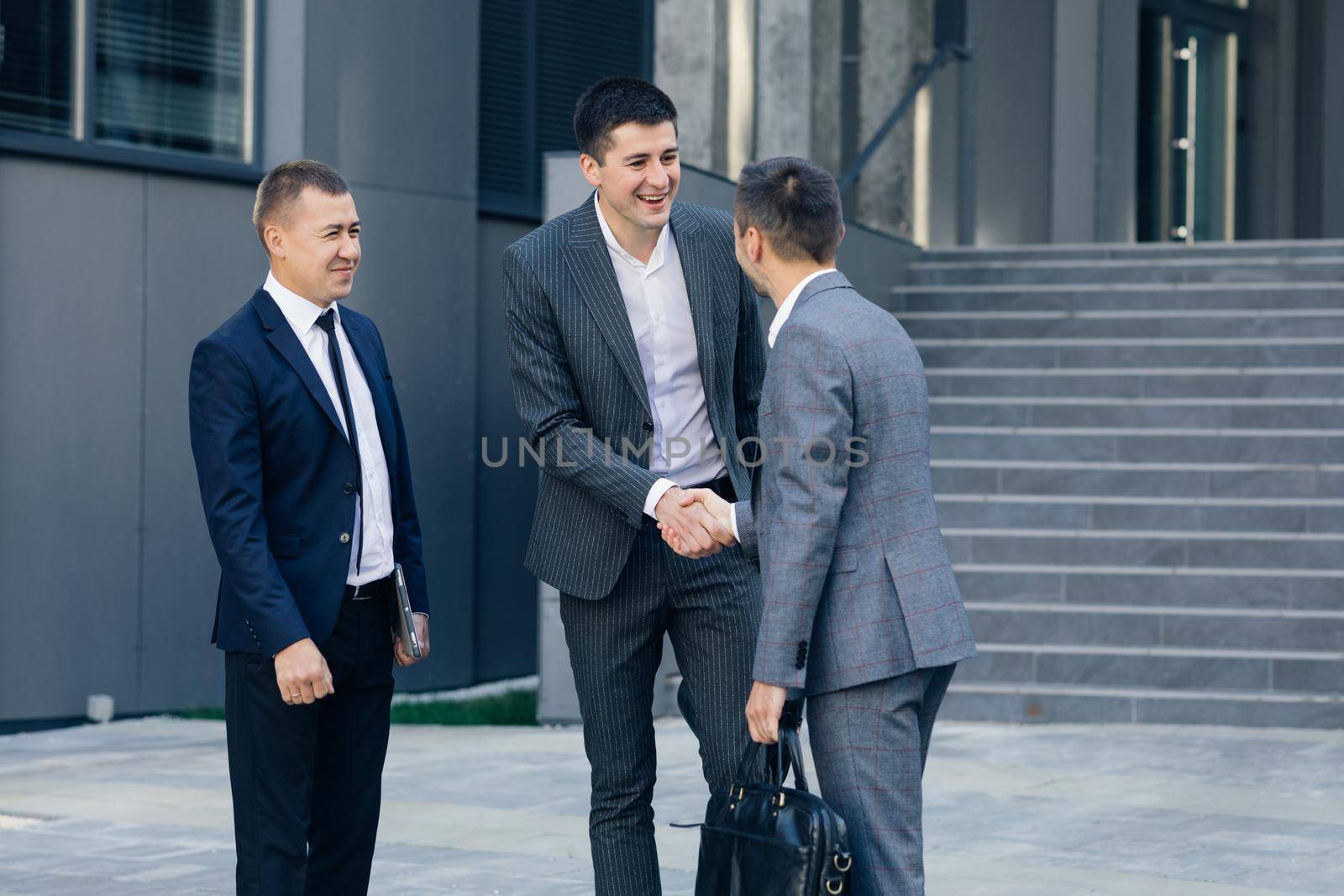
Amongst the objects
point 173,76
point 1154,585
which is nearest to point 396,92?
point 173,76

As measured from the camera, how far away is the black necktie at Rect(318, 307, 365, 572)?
4094 millimetres

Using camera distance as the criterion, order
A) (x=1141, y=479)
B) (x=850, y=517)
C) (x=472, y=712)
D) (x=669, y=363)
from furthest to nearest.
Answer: (x=1141, y=479), (x=472, y=712), (x=669, y=363), (x=850, y=517)

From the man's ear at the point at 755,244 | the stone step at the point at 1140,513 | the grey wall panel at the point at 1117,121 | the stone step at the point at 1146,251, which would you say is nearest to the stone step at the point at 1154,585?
the stone step at the point at 1140,513

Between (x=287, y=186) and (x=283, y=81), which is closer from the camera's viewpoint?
(x=287, y=186)

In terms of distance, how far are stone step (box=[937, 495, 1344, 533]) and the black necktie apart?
611 centimetres

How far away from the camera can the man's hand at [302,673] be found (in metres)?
3.84

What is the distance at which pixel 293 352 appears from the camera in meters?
4.02

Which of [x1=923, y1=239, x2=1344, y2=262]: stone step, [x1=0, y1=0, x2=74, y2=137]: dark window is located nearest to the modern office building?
[x1=0, y1=0, x2=74, y2=137]: dark window

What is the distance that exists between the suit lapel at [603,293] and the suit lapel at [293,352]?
63 centimetres

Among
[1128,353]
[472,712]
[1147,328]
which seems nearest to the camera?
[472,712]

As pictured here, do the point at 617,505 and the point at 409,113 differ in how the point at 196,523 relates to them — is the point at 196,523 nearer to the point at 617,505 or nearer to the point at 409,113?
the point at 409,113

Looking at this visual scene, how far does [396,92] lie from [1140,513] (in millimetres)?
4792

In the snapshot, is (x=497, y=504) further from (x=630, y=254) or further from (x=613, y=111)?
(x=613, y=111)

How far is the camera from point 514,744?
28.2ft
